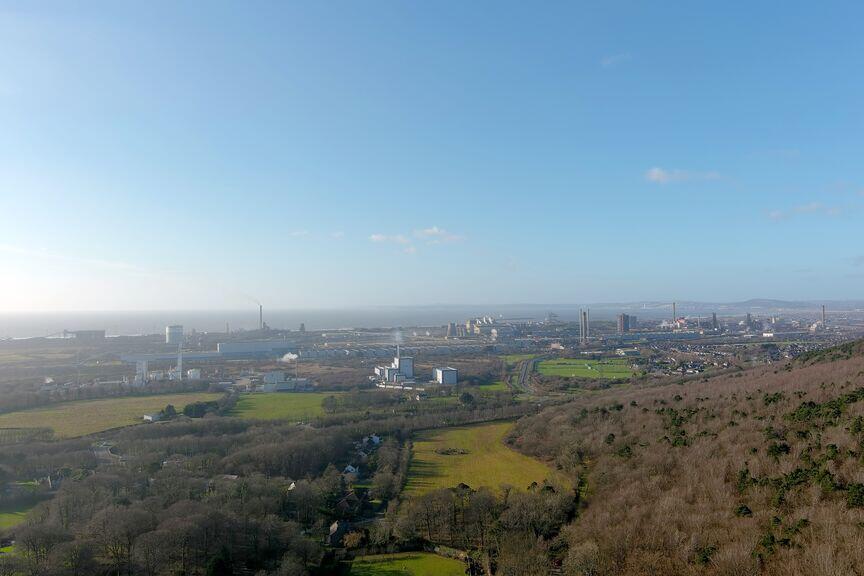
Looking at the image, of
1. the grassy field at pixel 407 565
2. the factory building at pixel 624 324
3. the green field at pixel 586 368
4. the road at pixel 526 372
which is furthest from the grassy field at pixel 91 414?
the factory building at pixel 624 324

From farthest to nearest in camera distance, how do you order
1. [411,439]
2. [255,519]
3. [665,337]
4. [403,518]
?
[665,337] → [411,439] → [403,518] → [255,519]

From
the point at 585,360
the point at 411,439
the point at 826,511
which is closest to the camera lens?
the point at 826,511

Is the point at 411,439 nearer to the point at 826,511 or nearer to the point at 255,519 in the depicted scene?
the point at 255,519

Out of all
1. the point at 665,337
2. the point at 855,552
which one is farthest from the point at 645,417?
the point at 665,337

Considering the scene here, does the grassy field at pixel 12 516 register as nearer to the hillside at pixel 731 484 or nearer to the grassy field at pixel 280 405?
the grassy field at pixel 280 405

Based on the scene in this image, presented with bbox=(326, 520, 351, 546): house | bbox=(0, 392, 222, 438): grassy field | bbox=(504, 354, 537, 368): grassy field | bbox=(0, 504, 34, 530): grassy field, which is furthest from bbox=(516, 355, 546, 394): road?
bbox=(0, 504, 34, 530): grassy field

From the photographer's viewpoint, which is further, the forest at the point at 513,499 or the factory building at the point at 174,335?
the factory building at the point at 174,335
